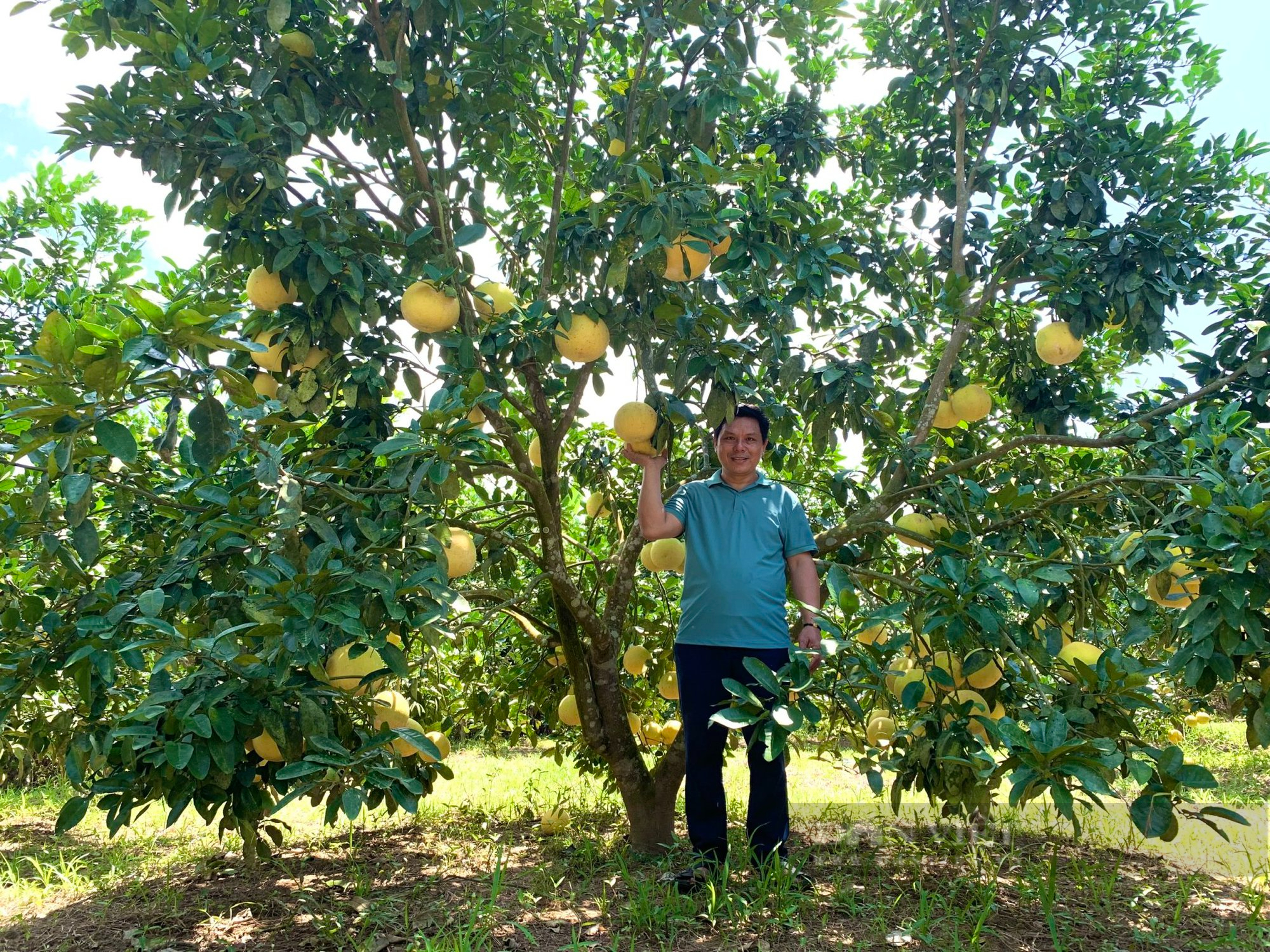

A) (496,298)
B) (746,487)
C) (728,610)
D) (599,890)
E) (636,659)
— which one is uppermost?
(496,298)

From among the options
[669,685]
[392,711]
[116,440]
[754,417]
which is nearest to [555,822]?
[669,685]

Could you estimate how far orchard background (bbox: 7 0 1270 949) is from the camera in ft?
5.61

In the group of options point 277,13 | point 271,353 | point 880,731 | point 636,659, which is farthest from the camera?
point 636,659

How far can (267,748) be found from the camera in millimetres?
2006

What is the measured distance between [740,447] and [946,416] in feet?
3.14

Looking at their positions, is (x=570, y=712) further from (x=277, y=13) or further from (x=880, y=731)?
(x=277, y=13)

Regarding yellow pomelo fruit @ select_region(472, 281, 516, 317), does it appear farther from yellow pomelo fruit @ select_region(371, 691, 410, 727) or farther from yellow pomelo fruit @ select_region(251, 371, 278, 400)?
yellow pomelo fruit @ select_region(371, 691, 410, 727)

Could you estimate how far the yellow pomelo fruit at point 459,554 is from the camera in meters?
2.26

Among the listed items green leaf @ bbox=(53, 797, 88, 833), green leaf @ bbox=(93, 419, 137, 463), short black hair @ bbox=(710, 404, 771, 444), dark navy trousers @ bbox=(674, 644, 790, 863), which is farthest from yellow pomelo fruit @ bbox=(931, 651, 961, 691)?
green leaf @ bbox=(53, 797, 88, 833)

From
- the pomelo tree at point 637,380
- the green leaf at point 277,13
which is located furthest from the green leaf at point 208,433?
the green leaf at point 277,13

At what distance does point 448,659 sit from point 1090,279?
3.46 m

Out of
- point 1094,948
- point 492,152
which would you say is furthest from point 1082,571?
point 492,152

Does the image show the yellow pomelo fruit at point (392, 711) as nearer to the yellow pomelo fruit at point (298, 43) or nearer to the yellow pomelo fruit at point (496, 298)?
the yellow pomelo fruit at point (496, 298)

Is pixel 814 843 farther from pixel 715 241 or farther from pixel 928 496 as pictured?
pixel 715 241
